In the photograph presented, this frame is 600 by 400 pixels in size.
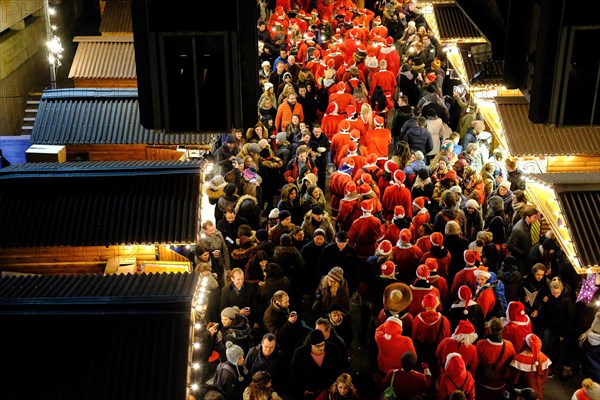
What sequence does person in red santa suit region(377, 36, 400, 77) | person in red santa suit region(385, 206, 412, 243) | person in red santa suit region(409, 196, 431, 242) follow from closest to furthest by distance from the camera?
person in red santa suit region(385, 206, 412, 243), person in red santa suit region(409, 196, 431, 242), person in red santa suit region(377, 36, 400, 77)

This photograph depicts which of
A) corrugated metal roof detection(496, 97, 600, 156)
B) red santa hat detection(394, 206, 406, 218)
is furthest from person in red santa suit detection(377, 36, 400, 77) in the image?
red santa hat detection(394, 206, 406, 218)

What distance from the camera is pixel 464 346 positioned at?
917 centimetres

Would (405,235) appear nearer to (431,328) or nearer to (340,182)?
(431,328)

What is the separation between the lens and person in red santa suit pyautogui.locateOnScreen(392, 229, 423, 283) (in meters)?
11.3

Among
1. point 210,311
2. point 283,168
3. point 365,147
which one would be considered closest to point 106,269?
point 210,311

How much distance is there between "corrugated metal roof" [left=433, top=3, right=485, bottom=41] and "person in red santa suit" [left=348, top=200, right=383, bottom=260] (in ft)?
24.8

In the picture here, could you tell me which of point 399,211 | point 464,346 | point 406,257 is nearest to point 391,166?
point 399,211

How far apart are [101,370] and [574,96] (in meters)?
4.89

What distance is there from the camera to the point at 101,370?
7445mm

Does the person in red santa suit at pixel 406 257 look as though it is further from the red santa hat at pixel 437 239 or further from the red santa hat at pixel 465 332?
the red santa hat at pixel 465 332

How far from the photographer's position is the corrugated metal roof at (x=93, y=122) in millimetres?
14180

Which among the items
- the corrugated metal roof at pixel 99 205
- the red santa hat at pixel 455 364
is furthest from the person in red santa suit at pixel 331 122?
the red santa hat at pixel 455 364

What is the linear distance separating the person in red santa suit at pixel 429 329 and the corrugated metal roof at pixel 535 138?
464cm

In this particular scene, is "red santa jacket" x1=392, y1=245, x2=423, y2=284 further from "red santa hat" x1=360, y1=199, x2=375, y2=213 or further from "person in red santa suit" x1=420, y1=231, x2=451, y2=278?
"red santa hat" x1=360, y1=199, x2=375, y2=213
